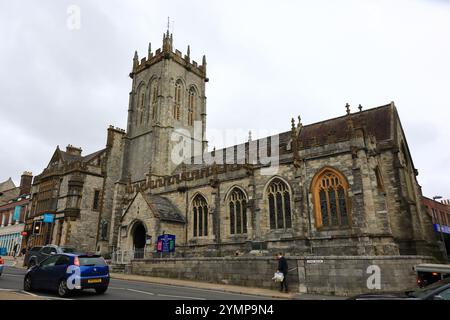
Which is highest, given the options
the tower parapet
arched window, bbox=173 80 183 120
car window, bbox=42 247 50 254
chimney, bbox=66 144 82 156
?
the tower parapet

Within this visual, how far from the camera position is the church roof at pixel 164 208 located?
86.8 feet

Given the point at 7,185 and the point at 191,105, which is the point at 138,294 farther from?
the point at 7,185

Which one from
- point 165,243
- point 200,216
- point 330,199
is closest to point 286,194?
point 330,199

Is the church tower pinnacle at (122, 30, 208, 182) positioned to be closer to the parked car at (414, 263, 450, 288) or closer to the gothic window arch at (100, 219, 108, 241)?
the gothic window arch at (100, 219, 108, 241)

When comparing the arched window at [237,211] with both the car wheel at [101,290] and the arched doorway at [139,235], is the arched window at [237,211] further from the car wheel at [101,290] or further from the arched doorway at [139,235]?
the car wheel at [101,290]

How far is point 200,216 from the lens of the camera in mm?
27438

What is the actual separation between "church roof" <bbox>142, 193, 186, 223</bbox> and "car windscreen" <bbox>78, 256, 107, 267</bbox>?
14.0 metres

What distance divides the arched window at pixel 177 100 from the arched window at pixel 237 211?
1716cm

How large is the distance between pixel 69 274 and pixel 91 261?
926 millimetres

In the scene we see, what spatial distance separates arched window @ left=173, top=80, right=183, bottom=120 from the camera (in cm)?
3931

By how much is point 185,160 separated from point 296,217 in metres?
19.9

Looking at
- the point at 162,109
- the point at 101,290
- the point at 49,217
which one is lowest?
the point at 101,290

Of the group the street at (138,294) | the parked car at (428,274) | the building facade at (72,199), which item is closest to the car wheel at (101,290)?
the street at (138,294)

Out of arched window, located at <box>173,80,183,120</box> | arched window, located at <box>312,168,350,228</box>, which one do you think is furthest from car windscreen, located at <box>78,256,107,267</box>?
arched window, located at <box>173,80,183,120</box>
